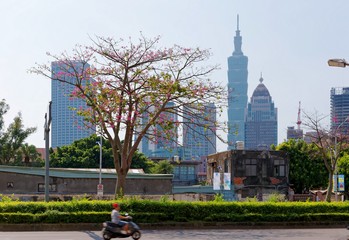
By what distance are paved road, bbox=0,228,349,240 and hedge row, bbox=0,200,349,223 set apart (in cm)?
158

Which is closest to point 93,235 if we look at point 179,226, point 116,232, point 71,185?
point 116,232

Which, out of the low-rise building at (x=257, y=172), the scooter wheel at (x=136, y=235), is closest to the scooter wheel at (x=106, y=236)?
the scooter wheel at (x=136, y=235)

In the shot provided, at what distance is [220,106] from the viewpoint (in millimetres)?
32656

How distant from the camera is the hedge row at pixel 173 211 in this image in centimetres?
2881

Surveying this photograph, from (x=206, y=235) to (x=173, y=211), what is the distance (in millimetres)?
4017

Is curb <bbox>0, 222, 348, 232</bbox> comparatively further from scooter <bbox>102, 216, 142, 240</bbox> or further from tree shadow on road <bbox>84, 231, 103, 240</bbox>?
scooter <bbox>102, 216, 142, 240</bbox>

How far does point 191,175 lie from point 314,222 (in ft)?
378

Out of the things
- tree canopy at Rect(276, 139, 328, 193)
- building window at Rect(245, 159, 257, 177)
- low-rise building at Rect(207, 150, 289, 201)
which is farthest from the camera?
tree canopy at Rect(276, 139, 328, 193)

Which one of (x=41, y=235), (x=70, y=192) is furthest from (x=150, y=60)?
(x=70, y=192)

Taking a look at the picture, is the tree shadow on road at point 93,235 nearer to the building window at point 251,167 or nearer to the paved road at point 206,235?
the paved road at point 206,235

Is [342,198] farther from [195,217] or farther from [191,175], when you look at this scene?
[191,175]

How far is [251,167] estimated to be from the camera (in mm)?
64375

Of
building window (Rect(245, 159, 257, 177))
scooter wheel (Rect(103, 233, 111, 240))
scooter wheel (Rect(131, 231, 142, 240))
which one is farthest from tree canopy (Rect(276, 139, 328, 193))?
scooter wheel (Rect(103, 233, 111, 240))

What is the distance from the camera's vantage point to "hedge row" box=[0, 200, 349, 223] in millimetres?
28812
